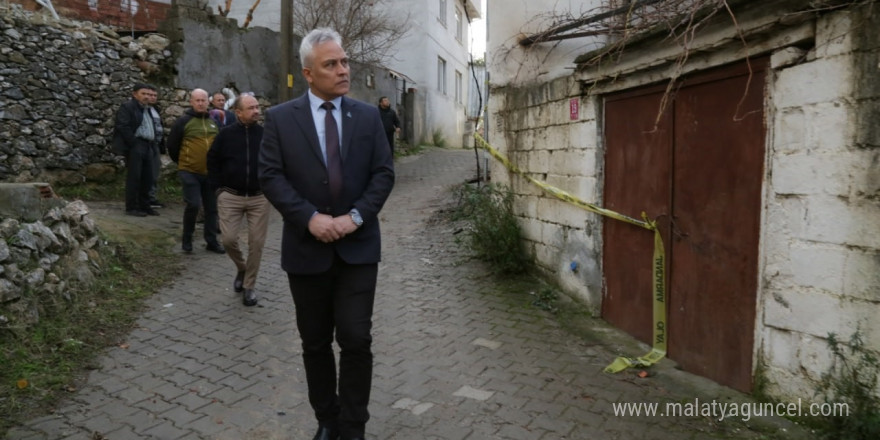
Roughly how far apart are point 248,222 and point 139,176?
3621 millimetres

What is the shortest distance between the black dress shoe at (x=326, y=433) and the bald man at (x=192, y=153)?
460 centimetres

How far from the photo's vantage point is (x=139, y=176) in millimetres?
8234

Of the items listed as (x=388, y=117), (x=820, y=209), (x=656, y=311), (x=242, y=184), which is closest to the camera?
(x=820, y=209)

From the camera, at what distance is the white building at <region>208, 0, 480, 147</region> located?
18772 mm

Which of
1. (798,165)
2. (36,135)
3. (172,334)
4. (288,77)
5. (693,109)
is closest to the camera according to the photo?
(798,165)

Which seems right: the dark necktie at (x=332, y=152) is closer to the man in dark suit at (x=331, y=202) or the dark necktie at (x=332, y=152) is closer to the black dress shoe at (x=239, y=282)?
the man in dark suit at (x=331, y=202)

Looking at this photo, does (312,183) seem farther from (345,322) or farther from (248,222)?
(248,222)

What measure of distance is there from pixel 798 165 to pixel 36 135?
374 inches

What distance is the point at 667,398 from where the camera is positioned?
3.92 meters

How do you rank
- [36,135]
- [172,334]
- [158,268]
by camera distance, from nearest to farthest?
[172,334] < [158,268] < [36,135]

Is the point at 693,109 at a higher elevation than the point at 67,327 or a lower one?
higher

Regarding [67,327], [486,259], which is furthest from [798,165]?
[67,327]

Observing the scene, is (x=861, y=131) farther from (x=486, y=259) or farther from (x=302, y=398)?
(x=486, y=259)

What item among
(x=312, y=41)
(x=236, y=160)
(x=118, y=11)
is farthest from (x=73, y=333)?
(x=118, y=11)
